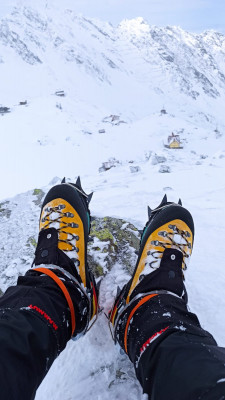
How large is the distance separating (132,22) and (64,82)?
296 feet

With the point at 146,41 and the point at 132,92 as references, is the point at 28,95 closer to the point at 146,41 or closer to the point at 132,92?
the point at 132,92

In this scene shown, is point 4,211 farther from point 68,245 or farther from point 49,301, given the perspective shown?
point 49,301

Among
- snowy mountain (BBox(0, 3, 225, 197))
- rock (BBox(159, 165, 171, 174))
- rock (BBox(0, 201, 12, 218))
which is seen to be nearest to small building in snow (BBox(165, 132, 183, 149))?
snowy mountain (BBox(0, 3, 225, 197))

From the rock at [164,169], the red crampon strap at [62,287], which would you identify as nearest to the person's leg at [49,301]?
the red crampon strap at [62,287]

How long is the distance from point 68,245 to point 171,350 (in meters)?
1.09

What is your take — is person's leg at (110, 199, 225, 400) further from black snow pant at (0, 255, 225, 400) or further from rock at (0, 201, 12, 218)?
rock at (0, 201, 12, 218)

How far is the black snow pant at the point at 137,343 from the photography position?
94cm

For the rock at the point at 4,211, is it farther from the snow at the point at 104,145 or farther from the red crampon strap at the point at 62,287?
the red crampon strap at the point at 62,287

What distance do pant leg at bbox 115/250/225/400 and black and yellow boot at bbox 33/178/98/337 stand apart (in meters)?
0.30

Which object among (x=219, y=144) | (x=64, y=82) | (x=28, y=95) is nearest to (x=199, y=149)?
(x=219, y=144)

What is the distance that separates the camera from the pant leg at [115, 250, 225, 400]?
0.91m

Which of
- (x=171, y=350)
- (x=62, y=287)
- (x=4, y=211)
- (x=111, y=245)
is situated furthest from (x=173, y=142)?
(x=171, y=350)

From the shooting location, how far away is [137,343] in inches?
50.6

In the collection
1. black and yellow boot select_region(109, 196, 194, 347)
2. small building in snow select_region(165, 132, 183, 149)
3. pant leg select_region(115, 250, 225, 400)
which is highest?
small building in snow select_region(165, 132, 183, 149)
